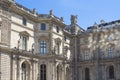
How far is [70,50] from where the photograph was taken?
194 feet

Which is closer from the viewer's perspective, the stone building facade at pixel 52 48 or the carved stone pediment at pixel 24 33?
the stone building facade at pixel 52 48

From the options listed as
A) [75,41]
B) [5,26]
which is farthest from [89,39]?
[5,26]

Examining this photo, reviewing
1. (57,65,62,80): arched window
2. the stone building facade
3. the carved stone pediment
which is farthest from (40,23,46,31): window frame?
(57,65,62,80): arched window

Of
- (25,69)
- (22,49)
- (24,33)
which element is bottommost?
(25,69)

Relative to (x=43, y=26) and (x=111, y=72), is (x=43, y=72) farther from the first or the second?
(x=111, y=72)

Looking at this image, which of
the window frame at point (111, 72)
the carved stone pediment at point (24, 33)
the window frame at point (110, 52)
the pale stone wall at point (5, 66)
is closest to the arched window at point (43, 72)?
the carved stone pediment at point (24, 33)

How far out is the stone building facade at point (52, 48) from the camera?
4144 cm

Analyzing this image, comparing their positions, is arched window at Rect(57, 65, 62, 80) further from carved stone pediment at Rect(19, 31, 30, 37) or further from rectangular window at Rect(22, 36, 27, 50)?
carved stone pediment at Rect(19, 31, 30, 37)

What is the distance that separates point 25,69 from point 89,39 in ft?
60.0

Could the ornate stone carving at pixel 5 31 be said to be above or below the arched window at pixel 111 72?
above

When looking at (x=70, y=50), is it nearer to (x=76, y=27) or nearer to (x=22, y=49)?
(x=76, y=27)

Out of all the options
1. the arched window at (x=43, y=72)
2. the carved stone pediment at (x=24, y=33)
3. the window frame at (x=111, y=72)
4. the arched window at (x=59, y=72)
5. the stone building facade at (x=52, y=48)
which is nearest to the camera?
the stone building facade at (x=52, y=48)

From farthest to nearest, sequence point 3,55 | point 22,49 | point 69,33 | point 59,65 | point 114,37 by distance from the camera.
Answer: point 69,33 → point 114,37 → point 59,65 → point 22,49 → point 3,55

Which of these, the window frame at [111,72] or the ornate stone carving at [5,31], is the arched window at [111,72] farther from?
the ornate stone carving at [5,31]
